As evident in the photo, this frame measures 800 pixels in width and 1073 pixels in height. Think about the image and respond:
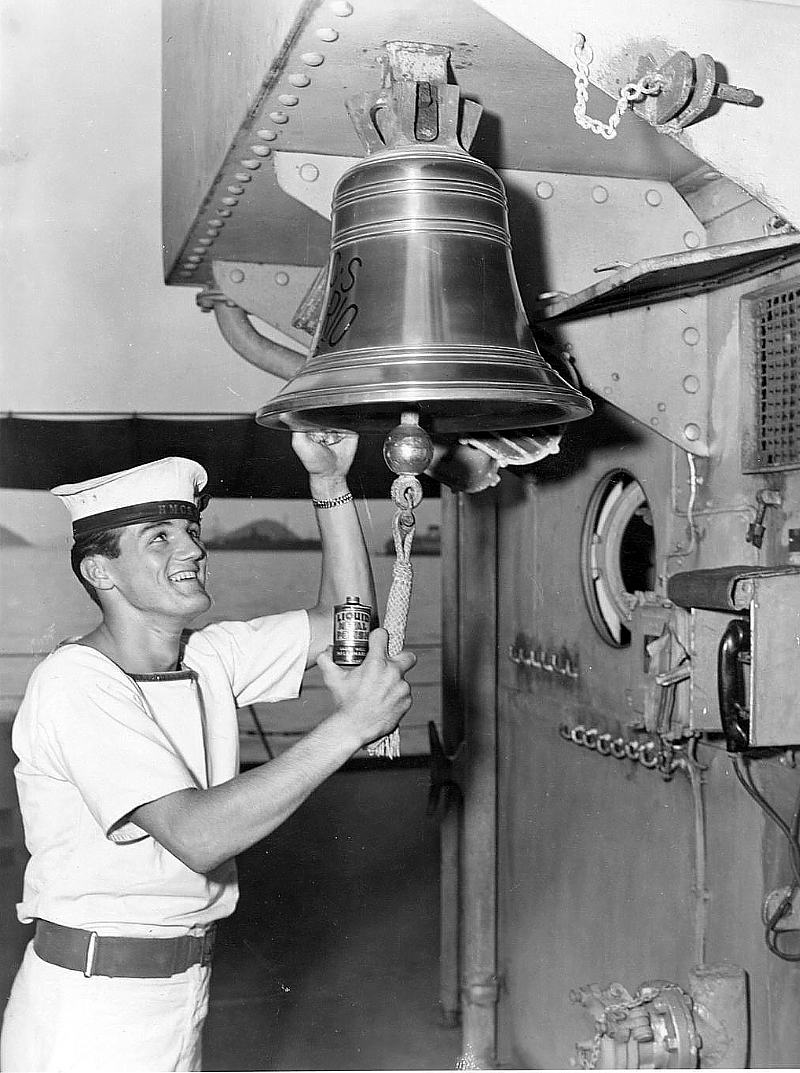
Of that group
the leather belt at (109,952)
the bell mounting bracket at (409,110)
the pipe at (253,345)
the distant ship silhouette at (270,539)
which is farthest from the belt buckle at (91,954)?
the distant ship silhouette at (270,539)

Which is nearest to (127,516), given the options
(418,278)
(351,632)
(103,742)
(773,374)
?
(103,742)

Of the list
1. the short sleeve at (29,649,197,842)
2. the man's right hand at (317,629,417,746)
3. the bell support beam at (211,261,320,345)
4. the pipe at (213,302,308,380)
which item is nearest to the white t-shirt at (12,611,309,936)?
the short sleeve at (29,649,197,842)

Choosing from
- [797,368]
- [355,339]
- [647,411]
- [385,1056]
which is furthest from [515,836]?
[355,339]

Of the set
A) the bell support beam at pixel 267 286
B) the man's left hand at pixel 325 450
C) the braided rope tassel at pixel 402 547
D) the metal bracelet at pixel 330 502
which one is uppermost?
the bell support beam at pixel 267 286

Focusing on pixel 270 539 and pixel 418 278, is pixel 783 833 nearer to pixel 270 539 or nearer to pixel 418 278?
pixel 418 278

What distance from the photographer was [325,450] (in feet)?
7.20

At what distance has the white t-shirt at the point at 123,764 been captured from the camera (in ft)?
6.27

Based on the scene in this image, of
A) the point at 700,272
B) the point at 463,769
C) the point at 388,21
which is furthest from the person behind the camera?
the point at 463,769

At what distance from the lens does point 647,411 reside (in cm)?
254

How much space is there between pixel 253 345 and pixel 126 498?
1586 mm

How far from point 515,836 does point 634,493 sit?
5.40 ft

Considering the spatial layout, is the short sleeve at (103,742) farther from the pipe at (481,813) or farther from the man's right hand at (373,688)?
the pipe at (481,813)

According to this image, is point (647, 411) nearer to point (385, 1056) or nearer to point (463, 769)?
point (463, 769)

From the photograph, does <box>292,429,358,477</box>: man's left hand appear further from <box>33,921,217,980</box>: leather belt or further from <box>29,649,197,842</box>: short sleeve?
<box>33,921,217,980</box>: leather belt
